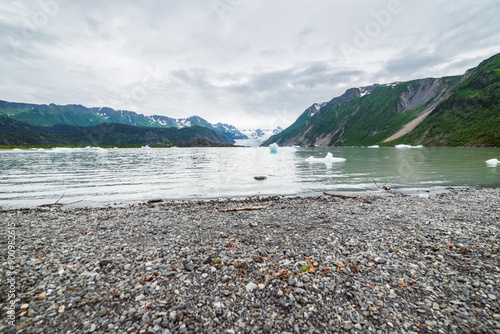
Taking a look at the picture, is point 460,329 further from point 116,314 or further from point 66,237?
point 66,237

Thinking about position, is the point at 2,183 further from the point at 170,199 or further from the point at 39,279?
the point at 39,279

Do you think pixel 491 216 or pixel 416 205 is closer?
pixel 491 216

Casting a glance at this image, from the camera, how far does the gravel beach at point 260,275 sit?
595 centimetres

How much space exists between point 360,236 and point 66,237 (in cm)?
1716

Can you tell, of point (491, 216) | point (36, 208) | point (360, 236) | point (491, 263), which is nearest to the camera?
point (491, 263)

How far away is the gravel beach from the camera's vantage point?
5.95m

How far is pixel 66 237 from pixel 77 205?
1183 centimetres

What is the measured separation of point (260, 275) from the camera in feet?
26.7

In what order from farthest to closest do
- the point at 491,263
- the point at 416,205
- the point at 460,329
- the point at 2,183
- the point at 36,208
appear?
the point at 2,183 → the point at 36,208 → the point at 416,205 → the point at 491,263 → the point at 460,329

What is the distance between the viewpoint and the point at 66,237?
1230 centimetres

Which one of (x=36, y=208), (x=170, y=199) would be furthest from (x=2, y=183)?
(x=170, y=199)

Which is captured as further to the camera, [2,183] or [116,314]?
[2,183]

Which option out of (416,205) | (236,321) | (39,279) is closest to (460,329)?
(236,321)

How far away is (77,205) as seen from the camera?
21703 mm
